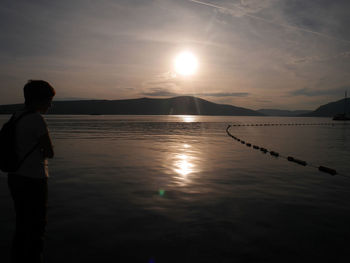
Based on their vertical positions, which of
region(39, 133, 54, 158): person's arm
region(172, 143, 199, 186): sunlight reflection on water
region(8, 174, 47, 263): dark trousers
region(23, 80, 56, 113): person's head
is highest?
region(23, 80, 56, 113): person's head

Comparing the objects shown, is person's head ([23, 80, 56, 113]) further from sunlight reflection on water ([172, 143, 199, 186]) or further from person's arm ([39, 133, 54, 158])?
sunlight reflection on water ([172, 143, 199, 186])

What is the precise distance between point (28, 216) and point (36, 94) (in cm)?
180

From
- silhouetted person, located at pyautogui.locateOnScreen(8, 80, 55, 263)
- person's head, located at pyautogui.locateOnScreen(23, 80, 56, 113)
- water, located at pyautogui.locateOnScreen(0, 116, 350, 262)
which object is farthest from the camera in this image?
water, located at pyautogui.locateOnScreen(0, 116, 350, 262)

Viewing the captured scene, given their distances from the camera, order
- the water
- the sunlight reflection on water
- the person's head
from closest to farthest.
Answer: the person's head
the water
the sunlight reflection on water

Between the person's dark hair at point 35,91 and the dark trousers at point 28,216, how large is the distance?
3.64 ft

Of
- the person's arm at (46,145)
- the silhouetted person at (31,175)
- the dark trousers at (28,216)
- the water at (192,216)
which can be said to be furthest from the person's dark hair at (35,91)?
the water at (192,216)

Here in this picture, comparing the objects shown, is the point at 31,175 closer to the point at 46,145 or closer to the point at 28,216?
the point at 46,145

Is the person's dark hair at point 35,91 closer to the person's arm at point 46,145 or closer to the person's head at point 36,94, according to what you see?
the person's head at point 36,94

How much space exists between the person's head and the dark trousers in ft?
3.44

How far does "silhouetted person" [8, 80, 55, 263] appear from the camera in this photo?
12.1ft

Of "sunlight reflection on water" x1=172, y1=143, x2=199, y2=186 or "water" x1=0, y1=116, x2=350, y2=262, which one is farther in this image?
"sunlight reflection on water" x1=172, y1=143, x2=199, y2=186

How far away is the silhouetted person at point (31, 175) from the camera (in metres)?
3.70

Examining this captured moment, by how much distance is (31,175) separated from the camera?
12.4 ft

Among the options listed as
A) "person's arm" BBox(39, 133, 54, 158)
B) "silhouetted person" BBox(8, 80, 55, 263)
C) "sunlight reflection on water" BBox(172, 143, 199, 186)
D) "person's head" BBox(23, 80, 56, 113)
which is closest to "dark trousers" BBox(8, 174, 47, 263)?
"silhouetted person" BBox(8, 80, 55, 263)
